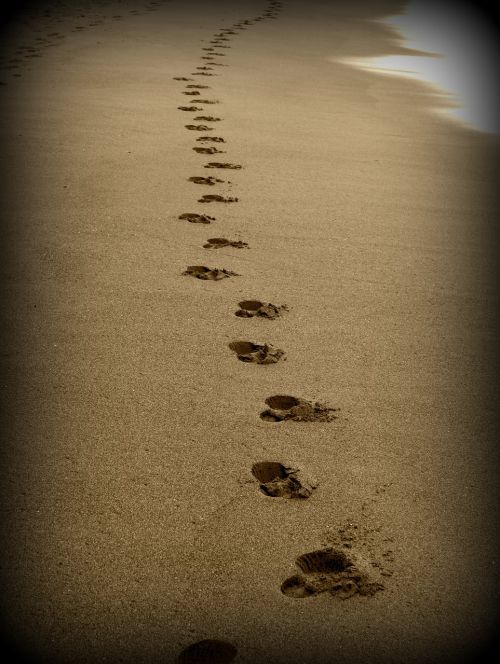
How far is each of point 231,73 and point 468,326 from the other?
5.30 meters

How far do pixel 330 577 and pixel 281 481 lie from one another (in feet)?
1.13

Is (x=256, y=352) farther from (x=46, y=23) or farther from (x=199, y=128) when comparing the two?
(x=46, y=23)

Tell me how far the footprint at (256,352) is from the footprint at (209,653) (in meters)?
1.17

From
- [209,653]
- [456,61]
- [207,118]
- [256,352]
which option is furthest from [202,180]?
[456,61]

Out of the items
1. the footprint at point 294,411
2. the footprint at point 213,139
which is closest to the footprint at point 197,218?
the footprint at point 213,139

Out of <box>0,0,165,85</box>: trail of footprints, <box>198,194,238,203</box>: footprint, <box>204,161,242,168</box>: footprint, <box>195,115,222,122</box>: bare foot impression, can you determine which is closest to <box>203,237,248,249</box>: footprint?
<box>198,194,238,203</box>: footprint

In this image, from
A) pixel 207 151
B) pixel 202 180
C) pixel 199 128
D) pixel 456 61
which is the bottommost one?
pixel 202 180

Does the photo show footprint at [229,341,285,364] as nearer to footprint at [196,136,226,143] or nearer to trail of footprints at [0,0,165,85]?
footprint at [196,136,226,143]

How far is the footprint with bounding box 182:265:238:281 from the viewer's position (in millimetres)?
3238

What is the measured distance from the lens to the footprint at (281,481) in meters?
2.02

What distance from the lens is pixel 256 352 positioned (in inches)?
106

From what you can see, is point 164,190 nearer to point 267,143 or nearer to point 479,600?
point 267,143

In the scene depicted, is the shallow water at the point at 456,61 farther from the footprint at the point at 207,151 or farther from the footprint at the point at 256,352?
the footprint at the point at 256,352

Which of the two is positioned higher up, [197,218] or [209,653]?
[197,218]
